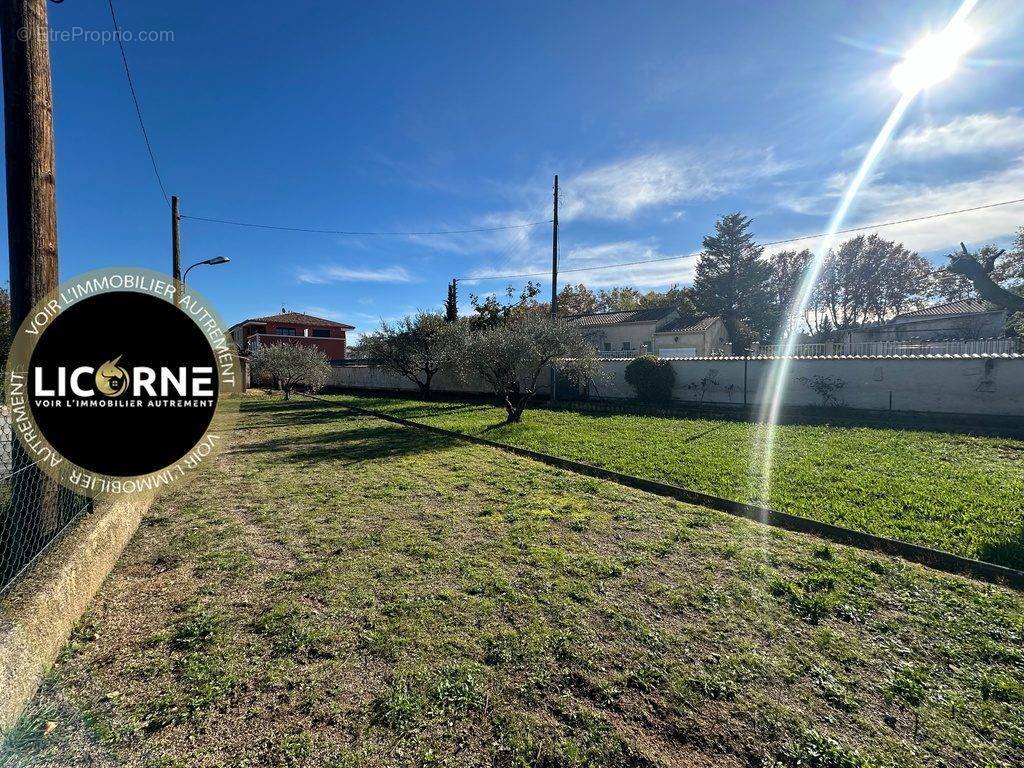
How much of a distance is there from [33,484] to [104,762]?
2.32m

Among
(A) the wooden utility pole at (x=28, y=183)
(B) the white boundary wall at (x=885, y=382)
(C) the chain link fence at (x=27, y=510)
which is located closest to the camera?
(C) the chain link fence at (x=27, y=510)

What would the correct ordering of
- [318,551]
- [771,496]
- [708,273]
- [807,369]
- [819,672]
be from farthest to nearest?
[708,273] < [807,369] < [771,496] < [318,551] < [819,672]

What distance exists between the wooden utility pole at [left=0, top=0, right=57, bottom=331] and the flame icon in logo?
594 millimetres

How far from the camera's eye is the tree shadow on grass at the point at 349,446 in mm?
7652

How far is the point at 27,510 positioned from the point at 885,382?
15.5 metres

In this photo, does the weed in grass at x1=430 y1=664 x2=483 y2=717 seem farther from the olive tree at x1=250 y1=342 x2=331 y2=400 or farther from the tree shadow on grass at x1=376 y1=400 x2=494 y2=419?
the olive tree at x1=250 y1=342 x2=331 y2=400

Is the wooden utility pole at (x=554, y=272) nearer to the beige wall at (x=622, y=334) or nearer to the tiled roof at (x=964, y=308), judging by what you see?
the beige wall at (x=622, y=334)

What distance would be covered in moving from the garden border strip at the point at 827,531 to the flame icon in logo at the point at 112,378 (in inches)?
214

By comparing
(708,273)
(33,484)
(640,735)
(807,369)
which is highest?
(708,273)

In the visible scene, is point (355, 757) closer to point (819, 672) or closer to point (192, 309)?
point (819, 672)

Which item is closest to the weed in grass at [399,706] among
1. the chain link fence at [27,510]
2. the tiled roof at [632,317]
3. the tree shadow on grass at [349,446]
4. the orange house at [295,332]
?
the chain link fence at [27,510]

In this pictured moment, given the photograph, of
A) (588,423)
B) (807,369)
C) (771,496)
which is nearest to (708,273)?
(807,369)

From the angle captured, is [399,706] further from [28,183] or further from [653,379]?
[653,379]

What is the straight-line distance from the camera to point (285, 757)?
1.69 metres
